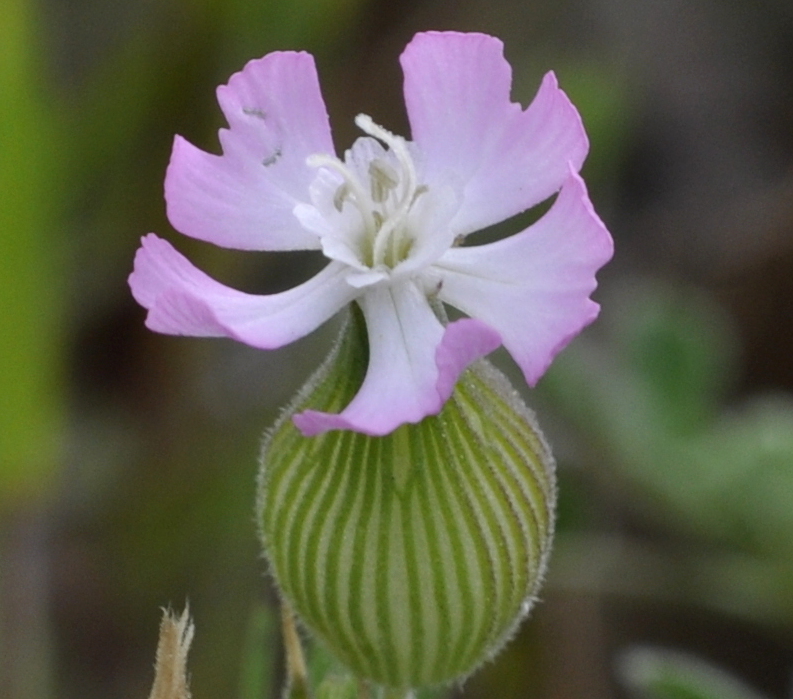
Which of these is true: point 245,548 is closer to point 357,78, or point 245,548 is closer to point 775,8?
point 357,78

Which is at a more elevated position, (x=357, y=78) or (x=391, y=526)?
(x=357, y=78)

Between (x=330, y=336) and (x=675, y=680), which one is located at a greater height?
(x=330, y=336)

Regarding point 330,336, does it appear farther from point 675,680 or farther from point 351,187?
point 351,187

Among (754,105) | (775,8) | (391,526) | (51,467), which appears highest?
(775,8)

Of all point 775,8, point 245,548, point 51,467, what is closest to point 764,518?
point 245,548

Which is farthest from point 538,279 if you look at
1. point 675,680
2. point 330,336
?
point 330,336

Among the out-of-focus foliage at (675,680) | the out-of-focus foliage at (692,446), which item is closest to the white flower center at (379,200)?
the out-of-focus foliage at (675,680)
